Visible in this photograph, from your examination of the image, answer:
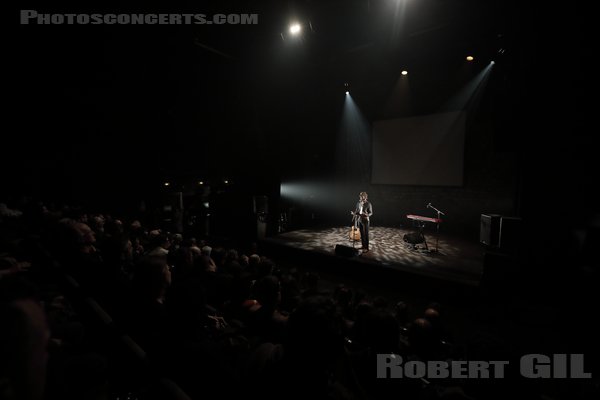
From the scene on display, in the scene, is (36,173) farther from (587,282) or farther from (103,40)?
(587,282)

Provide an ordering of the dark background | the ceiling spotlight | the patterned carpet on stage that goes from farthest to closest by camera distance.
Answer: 1. the patterned carpet on stage
2. the ceiling spotlight
3. the dark background

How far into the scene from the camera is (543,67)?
13.6 ft

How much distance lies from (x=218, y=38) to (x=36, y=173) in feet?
24.7

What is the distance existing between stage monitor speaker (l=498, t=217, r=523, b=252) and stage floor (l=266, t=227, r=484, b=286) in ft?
2.59

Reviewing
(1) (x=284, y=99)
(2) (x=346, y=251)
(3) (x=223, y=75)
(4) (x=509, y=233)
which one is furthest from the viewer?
(1) (x=284, y=99)

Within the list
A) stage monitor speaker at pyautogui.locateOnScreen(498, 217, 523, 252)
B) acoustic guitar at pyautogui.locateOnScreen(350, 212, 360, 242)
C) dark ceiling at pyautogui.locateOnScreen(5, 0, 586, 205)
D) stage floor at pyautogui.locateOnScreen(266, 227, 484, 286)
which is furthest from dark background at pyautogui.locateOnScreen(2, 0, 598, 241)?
acoustic guitar at pyautogui.locateOnScreen(350, 212, 360, 242)

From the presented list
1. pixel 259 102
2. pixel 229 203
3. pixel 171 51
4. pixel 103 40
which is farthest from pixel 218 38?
pixel 229 203

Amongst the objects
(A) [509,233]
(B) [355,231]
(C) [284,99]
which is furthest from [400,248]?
(C) [284,99]

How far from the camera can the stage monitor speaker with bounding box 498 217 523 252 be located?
15.4ft

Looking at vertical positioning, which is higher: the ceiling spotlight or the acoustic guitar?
the ceiling spotlight

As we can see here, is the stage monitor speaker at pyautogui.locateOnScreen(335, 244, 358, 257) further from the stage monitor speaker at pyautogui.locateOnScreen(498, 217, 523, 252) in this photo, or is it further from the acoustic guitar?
the stage monitor speaker at pyautogui.locateOnScreen(498, 217, 523, 252)

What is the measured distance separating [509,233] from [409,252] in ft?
8.78

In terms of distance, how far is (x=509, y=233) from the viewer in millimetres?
4824

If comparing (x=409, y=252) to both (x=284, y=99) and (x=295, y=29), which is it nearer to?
(x=295, y=29)
